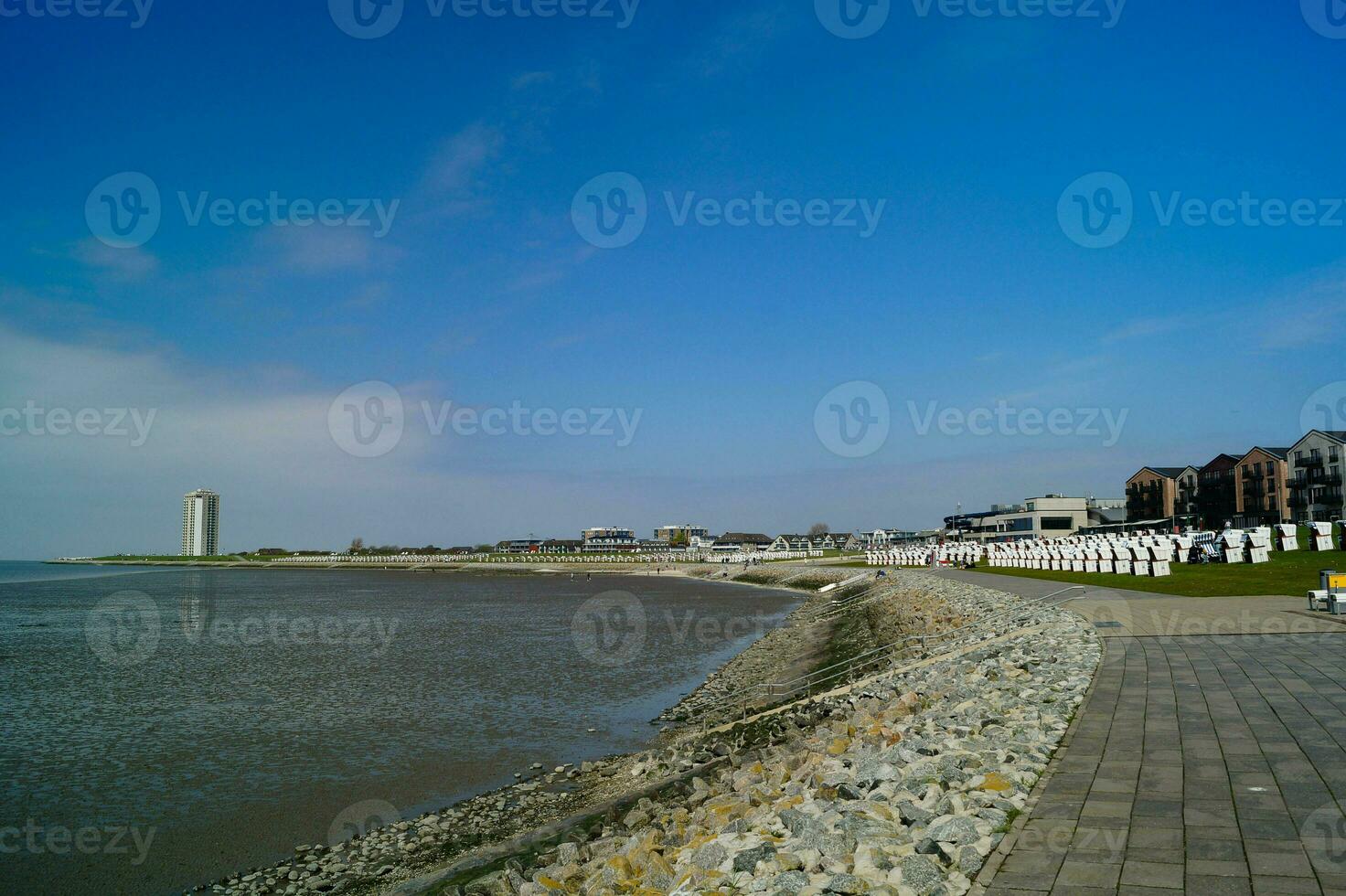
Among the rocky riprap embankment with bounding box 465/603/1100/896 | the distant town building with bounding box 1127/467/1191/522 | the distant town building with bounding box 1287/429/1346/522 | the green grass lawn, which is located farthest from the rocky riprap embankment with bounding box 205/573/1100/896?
the distant town building with bounding box 1127/467/1191/522

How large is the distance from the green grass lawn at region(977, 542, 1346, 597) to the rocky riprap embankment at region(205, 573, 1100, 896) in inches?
500

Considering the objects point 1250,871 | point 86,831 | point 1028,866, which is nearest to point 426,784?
point 86,831

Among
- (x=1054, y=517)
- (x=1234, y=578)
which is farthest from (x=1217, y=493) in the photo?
(x=1234, y=578)

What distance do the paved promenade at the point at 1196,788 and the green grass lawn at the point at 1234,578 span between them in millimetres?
15135

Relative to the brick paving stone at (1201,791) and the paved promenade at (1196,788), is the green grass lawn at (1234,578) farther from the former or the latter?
the brick paving stone at (1201,791)

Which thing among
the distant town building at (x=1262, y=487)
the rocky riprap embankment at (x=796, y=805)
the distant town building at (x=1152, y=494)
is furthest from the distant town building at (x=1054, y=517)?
the rocky riprap embankment at (x=796, y=805)

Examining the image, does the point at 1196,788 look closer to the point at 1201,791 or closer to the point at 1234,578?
the point at 1201,791

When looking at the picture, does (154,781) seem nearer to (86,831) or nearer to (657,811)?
(86,831)

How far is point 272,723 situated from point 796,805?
58.1 ft

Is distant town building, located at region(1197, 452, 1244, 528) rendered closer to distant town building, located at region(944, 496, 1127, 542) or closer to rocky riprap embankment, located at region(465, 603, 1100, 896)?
distant town building, located at region(944, 496, 1127, 542)

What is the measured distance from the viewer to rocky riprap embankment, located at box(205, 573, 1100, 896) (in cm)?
669

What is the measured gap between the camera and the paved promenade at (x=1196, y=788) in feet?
18.0

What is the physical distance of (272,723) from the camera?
70.9ft

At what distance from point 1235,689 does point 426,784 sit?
1341 cm
